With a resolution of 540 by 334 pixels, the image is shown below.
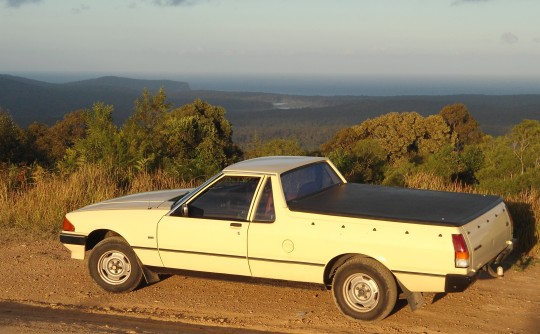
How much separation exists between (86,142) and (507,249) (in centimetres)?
991

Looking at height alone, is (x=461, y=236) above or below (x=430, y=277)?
above

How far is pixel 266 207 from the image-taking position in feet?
21.7

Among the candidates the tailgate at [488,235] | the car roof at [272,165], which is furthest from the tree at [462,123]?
the tailgate at [488,235]

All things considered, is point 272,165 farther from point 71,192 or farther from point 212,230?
point 71,192

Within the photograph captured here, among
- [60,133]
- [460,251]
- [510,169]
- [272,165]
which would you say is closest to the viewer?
[460,251]

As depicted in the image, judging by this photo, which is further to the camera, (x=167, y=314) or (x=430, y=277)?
(x=167, y=314)

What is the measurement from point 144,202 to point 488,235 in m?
3.56

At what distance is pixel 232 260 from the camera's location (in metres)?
6.66

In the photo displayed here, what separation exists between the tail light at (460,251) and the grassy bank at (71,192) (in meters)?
3.64

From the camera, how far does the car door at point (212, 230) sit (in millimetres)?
6648

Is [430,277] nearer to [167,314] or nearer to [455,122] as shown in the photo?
[167,314]

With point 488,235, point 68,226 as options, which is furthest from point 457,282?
point 68,226

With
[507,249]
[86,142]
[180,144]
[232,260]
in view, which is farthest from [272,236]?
[180,144]

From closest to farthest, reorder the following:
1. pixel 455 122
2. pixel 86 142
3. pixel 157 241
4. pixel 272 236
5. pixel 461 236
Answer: pixel 461 236 → pixel 272 236 → pixel 157 241 → pixel 86 142 → pixel 455 122
